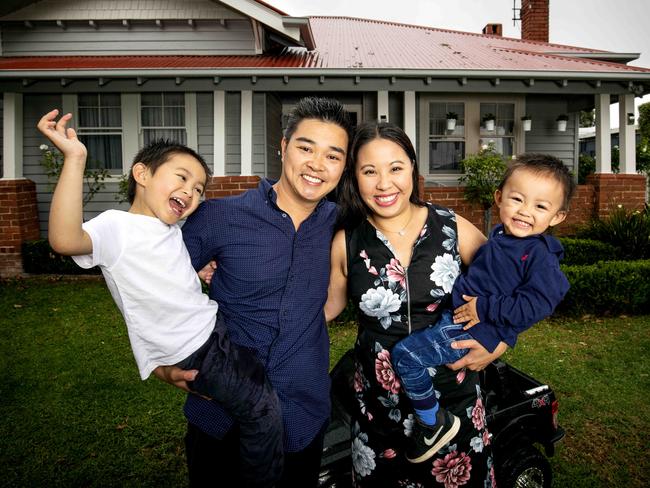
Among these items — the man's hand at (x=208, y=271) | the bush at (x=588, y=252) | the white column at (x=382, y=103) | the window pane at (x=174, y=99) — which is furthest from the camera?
the window pane at (x=174, y=99)

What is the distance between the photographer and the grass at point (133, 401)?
3.45 m

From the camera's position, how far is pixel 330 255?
212cm

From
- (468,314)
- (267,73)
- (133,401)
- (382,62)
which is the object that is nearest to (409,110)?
(382,62)

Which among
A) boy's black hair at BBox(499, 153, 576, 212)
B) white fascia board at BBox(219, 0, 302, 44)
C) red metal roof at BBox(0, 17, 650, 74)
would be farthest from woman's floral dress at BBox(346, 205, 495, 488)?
white fascia board at BBox(219, 0, 302, 44)

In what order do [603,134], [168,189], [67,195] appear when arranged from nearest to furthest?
[67,195], [168,189], [603,134]

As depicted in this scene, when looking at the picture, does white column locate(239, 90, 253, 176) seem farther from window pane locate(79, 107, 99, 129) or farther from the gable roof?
window pane locate(79, 107, 99, 129)

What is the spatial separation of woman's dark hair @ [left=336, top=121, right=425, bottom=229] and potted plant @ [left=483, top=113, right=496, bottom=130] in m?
9.98

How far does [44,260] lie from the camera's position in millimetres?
9141

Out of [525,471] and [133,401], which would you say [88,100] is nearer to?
[133,401]

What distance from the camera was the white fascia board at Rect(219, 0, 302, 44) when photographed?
31.4 ft

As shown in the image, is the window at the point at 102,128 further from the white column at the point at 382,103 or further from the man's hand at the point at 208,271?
the man's hand at the point at 208,271

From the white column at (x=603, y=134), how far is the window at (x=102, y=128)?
11.1 meters

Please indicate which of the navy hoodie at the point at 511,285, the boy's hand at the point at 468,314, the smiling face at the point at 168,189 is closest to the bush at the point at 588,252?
the navy hoodie at the point at 511,285

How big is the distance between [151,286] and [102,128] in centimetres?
1040
